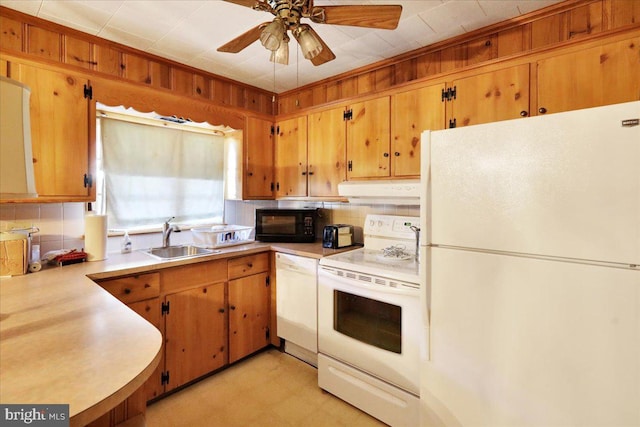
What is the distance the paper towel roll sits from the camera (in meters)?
2.08

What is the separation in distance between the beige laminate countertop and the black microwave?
154 cm

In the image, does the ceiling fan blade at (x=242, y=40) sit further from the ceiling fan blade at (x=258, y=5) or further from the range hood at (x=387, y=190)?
the range hood at (x=387, y=190)

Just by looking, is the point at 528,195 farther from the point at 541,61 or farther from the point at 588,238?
the point at 541,61

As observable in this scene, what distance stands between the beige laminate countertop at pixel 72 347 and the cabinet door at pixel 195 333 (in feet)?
2.37

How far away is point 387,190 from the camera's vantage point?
215 cm

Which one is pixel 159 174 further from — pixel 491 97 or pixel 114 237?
pixel 491 97

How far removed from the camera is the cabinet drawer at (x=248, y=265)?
2.46 m

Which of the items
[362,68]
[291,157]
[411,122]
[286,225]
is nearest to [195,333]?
[286,225]

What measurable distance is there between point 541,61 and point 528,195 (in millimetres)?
1022

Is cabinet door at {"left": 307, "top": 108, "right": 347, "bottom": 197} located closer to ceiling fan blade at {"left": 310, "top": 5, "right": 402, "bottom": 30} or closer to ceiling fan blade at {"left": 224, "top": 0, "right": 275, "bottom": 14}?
ceiling fan blade at {"left": 310, "top": 5, "right": 402, "bottom": 30}

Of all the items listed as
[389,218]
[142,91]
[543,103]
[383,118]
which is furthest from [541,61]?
[142,91]

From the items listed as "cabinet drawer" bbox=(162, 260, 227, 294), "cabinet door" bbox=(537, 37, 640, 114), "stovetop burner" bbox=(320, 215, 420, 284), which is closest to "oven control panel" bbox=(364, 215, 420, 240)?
"stovetop burner" bbox=(320, 215, 420, 284)

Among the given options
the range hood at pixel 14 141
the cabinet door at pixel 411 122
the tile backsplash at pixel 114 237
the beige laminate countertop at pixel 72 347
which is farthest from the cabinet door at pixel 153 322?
the cabinet door at pixel 411 122

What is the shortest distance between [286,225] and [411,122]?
4.61 feet
